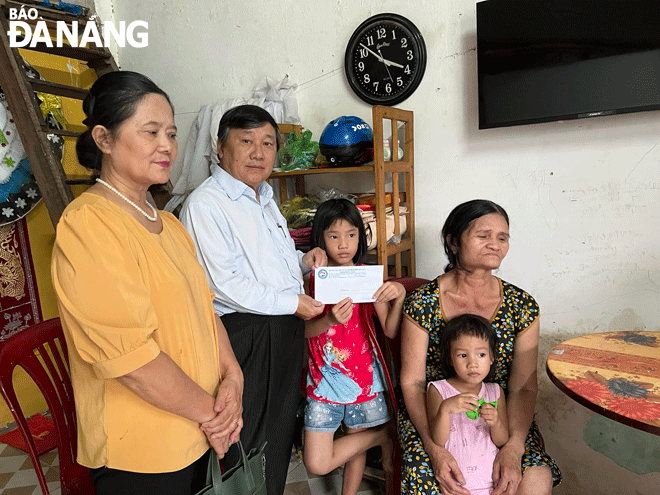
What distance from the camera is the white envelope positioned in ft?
5.55

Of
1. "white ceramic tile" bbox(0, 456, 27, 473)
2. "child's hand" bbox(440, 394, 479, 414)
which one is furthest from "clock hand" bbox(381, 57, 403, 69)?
"white ceramic tile" bbox(0, 456, 27, 473)

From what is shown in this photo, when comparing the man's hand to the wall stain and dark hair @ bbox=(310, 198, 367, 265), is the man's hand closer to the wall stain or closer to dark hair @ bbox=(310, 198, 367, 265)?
dark hair @ bbox=(310, 198, 367, 265)

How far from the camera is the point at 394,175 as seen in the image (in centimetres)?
226

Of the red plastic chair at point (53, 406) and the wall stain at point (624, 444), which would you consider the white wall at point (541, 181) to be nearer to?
the wall stain at point (624, 444)

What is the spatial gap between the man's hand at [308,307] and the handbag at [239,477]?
0.52 meters

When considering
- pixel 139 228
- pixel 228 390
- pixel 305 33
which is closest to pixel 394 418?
pixel 228 390

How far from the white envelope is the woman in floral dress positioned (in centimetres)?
16

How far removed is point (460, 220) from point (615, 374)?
669 mm

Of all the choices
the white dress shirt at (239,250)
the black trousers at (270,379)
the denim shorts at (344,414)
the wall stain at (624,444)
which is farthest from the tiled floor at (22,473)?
the wall stain at (624,444)

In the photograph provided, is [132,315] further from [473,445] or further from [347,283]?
[473,445]

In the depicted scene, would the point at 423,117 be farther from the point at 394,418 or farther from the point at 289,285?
the point at 394,418

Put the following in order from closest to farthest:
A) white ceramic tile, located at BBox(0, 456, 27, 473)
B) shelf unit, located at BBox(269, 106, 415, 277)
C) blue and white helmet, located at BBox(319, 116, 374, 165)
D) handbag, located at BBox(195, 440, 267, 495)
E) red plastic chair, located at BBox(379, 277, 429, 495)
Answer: handbag, located at BBox(195, 440, 267, 495) → red plastic chair, located at BBox(379, 277, 429, 495) → shelf unit, located at BBox(269, 106, 415, 277) → blue and white helmet, located at BBox(319, 116, 374, 165) → white ceramic tile, located at BBox(0, 456, 27, 473)

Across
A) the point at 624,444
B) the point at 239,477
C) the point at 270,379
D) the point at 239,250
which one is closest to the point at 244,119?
the point at 239,250

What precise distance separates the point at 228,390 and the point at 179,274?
36 centimetres
